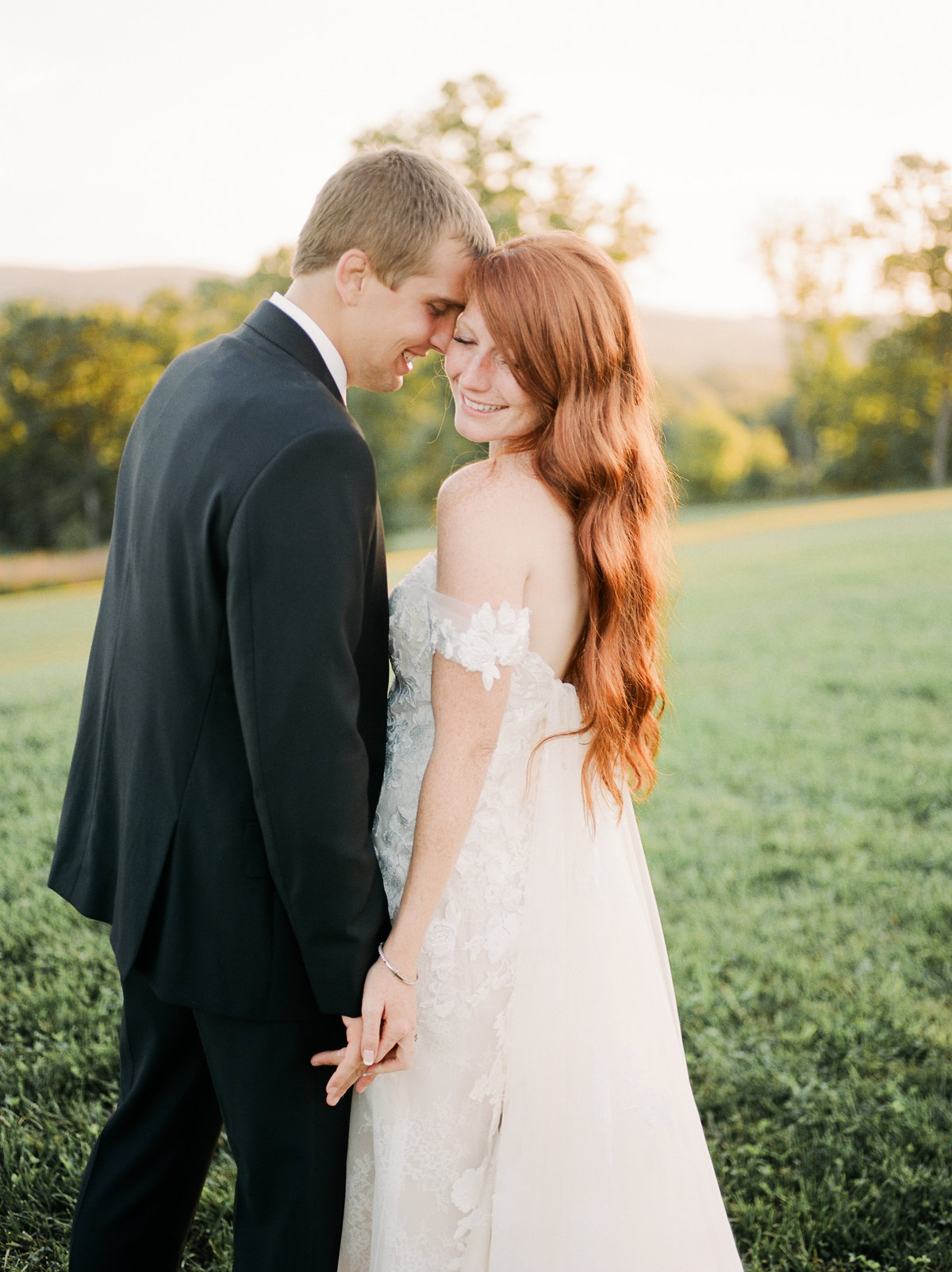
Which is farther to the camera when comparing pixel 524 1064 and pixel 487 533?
pixel 524 1064

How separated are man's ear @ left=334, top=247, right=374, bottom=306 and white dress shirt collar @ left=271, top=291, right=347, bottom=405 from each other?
0.29 ft

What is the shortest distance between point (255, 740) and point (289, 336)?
2.62 ft

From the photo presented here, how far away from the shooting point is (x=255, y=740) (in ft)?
5.46

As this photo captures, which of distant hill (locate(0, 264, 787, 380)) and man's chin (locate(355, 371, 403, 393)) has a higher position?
distant hill (locate(0, 264, 787, 380))

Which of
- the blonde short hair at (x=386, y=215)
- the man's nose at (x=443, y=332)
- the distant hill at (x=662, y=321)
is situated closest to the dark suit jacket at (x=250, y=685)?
the blonde short hair at (x=386, y=215)

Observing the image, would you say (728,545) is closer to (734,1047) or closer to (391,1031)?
(734,1047)

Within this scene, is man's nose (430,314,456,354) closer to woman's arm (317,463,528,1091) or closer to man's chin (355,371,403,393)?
man's chin (355,371,403,393)

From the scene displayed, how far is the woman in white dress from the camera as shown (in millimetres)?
1970

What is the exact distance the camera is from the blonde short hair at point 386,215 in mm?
1938

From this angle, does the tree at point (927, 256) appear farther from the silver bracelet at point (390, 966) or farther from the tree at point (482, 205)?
the silver bracelet at point (390, 966)

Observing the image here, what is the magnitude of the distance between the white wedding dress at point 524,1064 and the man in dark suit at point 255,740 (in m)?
0.15

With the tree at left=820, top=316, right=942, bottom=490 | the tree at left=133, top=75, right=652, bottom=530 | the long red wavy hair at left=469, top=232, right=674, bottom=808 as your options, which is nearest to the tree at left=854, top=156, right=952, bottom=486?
the tree at left=820, top=316, right=942, bottom=490

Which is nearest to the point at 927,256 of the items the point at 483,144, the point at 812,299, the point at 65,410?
the point at 812,299

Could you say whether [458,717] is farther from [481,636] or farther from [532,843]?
A: [532,843]
